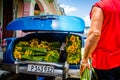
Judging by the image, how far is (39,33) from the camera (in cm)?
711

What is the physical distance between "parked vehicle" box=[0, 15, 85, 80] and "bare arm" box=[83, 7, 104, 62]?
3132mm

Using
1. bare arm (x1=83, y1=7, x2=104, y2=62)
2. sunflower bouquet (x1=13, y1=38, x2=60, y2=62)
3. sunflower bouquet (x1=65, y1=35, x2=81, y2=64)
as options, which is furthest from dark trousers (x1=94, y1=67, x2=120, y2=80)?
sunflower bouquet (x1=13, y1=38, x2=60, y2=62)

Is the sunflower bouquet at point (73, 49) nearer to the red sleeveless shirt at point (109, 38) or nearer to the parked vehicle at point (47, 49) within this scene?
the parked vehicle at point (47, 49)

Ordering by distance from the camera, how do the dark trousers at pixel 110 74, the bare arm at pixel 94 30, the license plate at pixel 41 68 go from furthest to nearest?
the license plate at pixel 41 68, the dark trousers at pixel 110 74, the bare arm at pixel 94 30

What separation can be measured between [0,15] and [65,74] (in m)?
9.88

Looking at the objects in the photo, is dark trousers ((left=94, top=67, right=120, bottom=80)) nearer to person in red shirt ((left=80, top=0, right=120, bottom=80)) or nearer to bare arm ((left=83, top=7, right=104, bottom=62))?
person in red shirt ((left=80, top=0, right=120, bottom=80))

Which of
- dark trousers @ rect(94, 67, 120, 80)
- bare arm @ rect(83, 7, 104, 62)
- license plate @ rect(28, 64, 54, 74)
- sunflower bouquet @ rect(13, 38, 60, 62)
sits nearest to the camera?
bare arm @ rect(83, 7, 104, 62)

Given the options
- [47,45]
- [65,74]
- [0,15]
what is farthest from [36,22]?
[0,15]

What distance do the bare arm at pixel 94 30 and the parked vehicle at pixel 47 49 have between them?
10.3 ft

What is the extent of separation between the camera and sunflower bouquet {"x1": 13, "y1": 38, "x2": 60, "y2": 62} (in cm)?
657

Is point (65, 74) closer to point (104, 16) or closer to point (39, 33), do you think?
point (39, 33)

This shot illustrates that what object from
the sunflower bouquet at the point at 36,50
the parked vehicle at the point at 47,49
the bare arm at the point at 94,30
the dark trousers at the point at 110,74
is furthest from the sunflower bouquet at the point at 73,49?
the bare arm at the point at 94,30

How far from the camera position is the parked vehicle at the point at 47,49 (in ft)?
20.2

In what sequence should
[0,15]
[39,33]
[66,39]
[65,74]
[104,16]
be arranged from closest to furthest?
[104,16], [65,74], [66,39], [39,33], [0,15]
